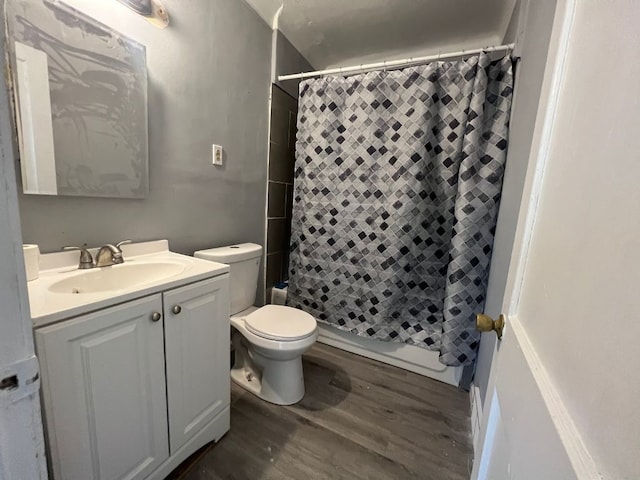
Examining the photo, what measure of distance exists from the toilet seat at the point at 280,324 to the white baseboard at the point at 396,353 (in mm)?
588

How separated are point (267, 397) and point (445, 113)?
6.18ft

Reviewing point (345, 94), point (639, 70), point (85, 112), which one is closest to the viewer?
point (639, 70)

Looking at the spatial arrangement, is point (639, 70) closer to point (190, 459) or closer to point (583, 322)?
point (583, 322)

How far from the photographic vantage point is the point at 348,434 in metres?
1.33

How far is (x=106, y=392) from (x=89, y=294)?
30 cm

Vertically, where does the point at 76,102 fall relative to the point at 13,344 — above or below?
above

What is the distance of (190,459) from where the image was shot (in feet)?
3.84

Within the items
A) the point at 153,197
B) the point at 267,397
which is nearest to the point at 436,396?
the point at 267,397

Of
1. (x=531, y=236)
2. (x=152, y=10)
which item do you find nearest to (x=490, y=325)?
(x=531, y=236)

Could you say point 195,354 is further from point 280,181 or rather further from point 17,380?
point 280,181

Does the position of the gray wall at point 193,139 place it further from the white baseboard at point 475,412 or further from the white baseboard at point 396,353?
the white baseboard at point 475,412

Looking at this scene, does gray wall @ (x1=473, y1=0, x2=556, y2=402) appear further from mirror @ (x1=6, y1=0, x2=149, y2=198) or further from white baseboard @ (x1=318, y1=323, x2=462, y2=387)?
mirror @ (x1=6, y1=0, x2=149, y2=198)

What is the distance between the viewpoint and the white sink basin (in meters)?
0.97

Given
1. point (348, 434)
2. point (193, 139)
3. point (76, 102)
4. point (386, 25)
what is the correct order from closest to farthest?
point (76, 102)
point (348, 434)
point (193, 139)
point (386, 25)
